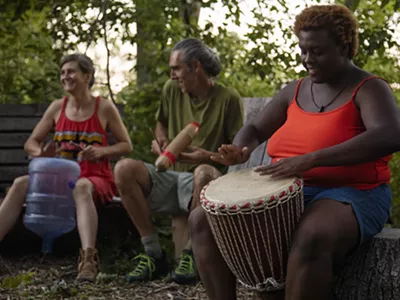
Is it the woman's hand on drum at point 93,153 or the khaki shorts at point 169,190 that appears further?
the woman's hand on drum at point 93,153

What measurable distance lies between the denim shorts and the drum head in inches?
6.3

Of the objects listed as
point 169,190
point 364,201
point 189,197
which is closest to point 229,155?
point 364,201

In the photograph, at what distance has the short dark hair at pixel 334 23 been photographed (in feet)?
11.5

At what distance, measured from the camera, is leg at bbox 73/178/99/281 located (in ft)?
16.9

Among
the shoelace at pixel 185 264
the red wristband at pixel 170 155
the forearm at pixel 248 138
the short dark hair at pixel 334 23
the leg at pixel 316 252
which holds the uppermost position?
the short dark hair at pixel 334 23

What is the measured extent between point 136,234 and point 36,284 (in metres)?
1.02

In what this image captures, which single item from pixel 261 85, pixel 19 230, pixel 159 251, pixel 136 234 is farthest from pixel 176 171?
pixel 261 85

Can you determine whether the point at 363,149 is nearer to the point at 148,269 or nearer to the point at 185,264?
the point at 185,264

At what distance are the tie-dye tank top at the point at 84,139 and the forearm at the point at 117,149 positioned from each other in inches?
3.5

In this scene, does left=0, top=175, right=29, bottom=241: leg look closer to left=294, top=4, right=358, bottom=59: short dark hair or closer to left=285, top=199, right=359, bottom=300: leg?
left=294, top=4, right=358, bottom=59: short dark hair

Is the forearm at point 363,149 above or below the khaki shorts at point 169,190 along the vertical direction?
above

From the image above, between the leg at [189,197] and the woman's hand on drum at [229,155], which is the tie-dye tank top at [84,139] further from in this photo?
the woman's hand on drum at [229,155]

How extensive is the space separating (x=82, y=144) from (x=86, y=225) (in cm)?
57

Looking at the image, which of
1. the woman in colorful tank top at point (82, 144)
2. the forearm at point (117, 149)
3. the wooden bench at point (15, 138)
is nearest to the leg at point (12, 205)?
the woman in colorful tank top at point (82, 144)
